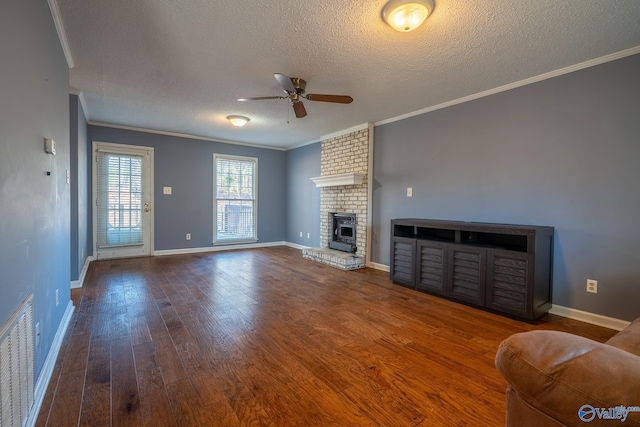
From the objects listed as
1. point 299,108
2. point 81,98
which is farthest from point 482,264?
point 81,98

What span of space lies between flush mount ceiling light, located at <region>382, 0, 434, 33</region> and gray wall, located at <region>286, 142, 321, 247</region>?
13.6ft

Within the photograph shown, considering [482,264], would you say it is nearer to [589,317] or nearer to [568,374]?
[589,317]

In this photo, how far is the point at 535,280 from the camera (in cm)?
264

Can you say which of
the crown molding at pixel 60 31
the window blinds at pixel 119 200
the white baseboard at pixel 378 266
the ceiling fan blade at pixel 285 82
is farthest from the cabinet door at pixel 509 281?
the window blinds at pixel 119 200

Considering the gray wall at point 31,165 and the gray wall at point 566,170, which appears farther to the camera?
the gray wall at point 566,170

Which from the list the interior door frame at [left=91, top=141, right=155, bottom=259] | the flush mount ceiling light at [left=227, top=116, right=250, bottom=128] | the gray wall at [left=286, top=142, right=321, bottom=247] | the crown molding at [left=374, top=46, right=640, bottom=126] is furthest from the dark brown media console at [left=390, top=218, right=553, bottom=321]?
the interior door frame at [left=91, top=141, right=155, bottom=259]

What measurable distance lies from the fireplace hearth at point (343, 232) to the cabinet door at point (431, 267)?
5.52 feet

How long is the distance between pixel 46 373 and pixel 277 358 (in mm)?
1388

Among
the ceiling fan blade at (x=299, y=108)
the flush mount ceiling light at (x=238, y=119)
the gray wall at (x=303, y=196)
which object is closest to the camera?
the ceiling fan blade at (x=299, y=108)

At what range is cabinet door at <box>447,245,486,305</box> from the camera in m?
2.98

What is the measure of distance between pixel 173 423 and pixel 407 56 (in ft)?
10.3

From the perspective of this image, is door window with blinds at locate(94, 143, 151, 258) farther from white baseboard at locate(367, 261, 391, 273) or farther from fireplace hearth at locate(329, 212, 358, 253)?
white baseboard at locate(367, 261, 391, 273)

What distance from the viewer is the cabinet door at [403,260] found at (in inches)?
145

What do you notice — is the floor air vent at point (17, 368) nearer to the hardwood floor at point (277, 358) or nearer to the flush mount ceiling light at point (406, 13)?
the hardwood floor at point (277, 358)
